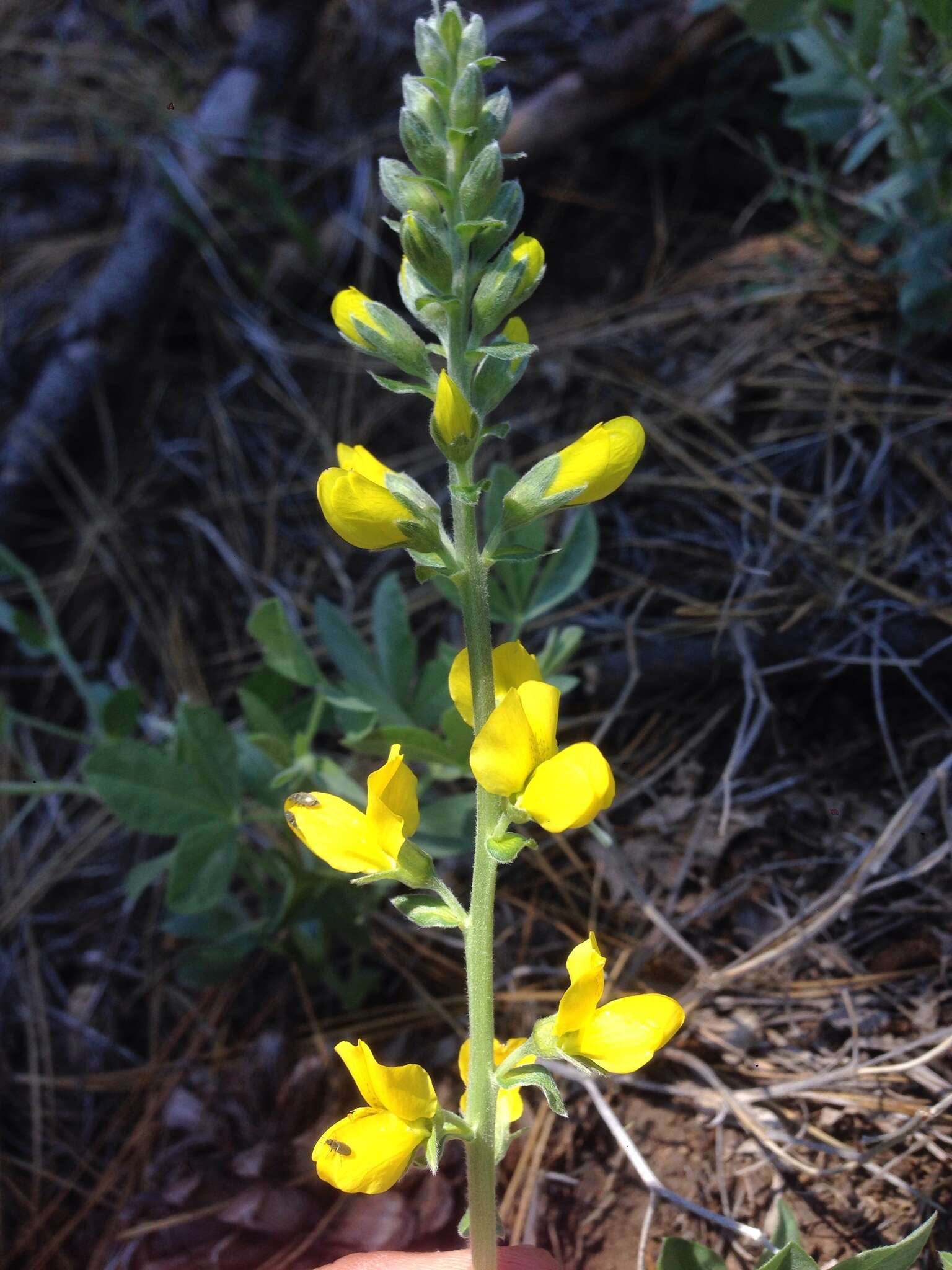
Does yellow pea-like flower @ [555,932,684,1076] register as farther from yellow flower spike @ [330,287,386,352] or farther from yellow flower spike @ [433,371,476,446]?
yellow flower spike @ [330,287,386,352]

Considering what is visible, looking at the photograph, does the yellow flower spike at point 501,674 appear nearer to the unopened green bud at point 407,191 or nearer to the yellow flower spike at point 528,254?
the yellow flower spike at point 528,254

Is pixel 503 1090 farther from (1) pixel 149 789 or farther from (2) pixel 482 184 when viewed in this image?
(2) pixel 482 184

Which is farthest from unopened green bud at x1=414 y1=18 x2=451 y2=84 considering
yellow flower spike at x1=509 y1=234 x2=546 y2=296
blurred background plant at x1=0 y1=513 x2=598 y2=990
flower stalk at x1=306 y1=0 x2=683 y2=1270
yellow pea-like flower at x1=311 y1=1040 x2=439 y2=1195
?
yellow pea-like flower at x1=311 y1=1040 x2=439 y2=1195

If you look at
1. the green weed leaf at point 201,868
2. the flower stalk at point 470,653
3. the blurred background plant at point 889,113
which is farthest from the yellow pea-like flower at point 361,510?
the blurred background plant at point 889,113

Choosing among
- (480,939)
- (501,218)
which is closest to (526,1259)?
(480,939)

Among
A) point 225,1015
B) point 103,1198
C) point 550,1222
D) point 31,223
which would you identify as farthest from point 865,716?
point 31,223

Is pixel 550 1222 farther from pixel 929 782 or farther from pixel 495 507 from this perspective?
pixel 495 507
